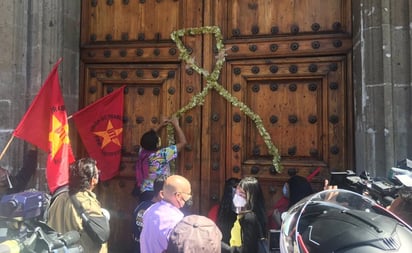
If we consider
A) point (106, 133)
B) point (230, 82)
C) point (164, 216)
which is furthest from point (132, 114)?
point (164, 216)

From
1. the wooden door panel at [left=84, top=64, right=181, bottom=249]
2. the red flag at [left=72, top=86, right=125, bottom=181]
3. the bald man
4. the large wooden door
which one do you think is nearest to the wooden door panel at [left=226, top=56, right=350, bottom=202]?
the large wooden door

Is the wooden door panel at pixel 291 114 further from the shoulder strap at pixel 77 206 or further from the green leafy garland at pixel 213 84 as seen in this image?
the shoulder strap at pixel 77 206

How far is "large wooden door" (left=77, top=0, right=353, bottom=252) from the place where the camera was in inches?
141

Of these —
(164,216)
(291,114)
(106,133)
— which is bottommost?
(164,216)

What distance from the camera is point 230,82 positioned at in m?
3.83

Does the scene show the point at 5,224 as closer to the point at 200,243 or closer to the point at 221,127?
the point at 200,243

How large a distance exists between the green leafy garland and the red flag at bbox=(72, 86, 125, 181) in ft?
1.72

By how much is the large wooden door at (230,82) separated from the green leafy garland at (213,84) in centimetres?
5

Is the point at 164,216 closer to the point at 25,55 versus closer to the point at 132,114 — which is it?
the point at 132,114

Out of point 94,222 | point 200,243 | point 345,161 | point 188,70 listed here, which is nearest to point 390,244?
point 200,243

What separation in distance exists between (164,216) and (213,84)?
1.75m

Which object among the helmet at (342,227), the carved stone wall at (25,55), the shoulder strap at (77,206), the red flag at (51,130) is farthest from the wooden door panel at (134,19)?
the helmet at (342,227)

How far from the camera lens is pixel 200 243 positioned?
192 cm

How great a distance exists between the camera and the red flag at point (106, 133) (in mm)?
3949
